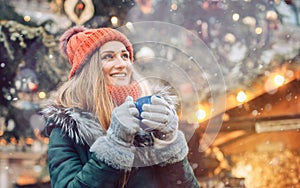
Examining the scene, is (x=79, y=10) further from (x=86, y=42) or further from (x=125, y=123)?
(x=125, y=123)

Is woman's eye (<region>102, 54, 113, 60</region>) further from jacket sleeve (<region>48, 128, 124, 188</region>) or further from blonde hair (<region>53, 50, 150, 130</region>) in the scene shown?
jacket sleeve (<region>48, 128, 124, 188</region>)

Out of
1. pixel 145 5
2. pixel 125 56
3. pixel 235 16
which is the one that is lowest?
pixel 125 56

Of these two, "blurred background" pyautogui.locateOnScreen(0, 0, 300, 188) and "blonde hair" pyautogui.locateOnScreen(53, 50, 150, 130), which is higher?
"blurred background" pyautogui.locateOnScreen(0, 0, 300, 188)

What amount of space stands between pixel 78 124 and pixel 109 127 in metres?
0.10

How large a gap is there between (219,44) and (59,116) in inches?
22.5

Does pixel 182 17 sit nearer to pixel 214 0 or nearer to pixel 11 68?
pixel 214 0

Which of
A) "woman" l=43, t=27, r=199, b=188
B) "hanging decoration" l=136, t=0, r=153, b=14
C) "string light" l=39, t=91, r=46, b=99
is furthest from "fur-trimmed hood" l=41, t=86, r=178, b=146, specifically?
"hanging decoration" l=136, t=0, r=153, b=14

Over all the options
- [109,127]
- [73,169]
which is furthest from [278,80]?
[73,169]

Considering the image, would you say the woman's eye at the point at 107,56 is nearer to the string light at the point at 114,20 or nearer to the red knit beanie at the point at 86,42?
the red knit beanie at the point at 86,42

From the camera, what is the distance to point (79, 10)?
1458mm

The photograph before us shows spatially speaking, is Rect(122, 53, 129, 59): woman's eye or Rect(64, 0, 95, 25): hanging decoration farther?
Rect(64, 0, 95, 25): hanging decoration

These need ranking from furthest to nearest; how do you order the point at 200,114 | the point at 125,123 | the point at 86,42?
the point at 200,114
the point at 86,42
the point at 125,123

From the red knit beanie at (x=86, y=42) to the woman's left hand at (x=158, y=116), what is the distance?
191 millimetres

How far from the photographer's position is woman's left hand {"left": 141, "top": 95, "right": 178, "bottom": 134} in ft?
3.46
